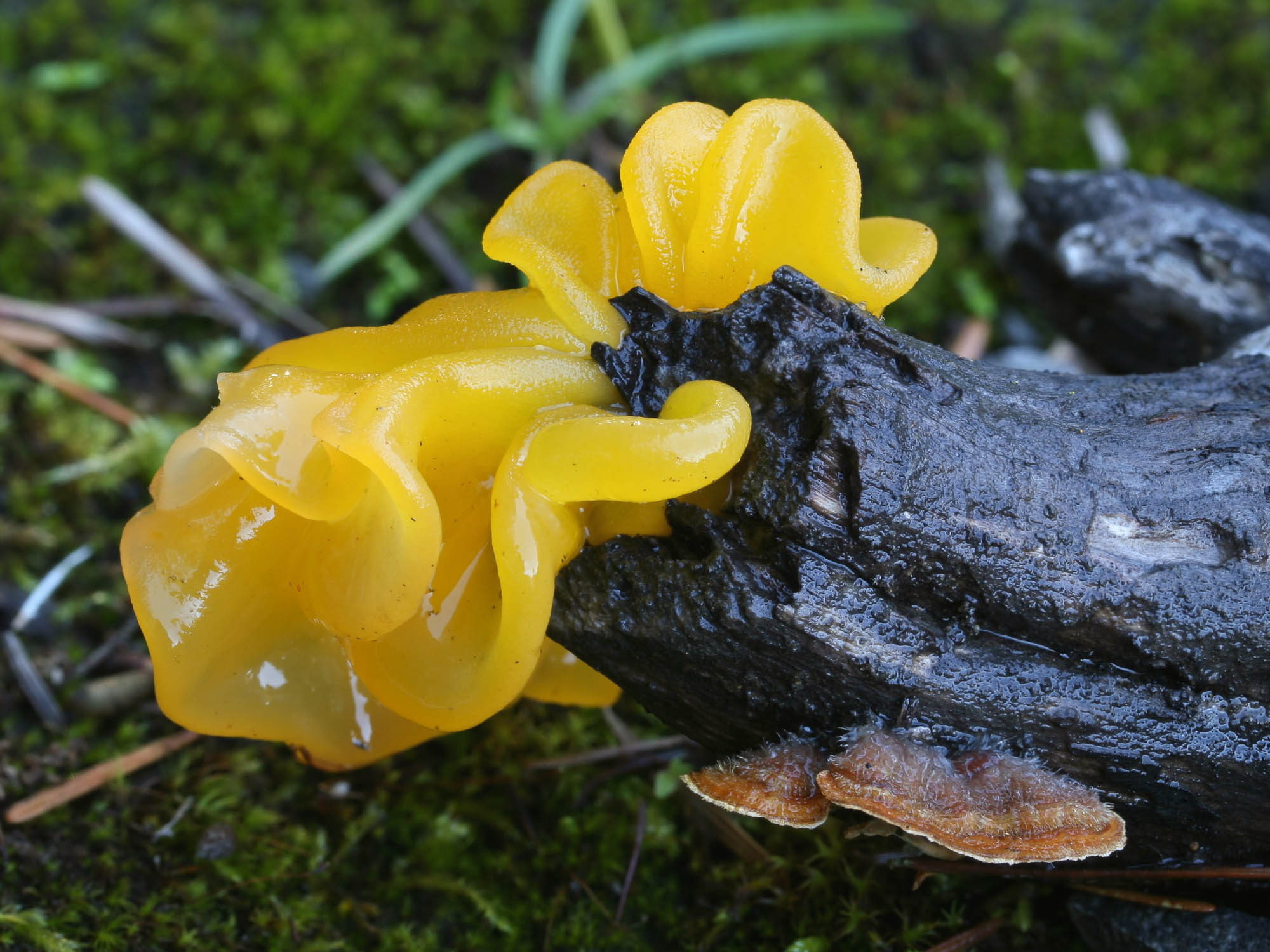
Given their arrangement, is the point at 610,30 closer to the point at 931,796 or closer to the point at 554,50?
the point at 554,50

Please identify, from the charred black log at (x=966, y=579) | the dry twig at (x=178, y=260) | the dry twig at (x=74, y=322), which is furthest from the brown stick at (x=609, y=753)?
the dry twig at (x=74, y=322)

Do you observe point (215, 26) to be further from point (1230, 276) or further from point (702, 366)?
point (1230, 276)

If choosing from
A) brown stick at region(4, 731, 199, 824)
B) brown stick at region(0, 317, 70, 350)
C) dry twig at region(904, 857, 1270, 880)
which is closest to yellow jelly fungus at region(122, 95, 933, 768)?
brown stick at region(4, 731, 199, 824)

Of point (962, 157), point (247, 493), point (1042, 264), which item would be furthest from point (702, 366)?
point (962, 157)

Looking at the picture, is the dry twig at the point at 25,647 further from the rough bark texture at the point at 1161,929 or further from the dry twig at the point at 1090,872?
the rough bark texture at the point at 1161,929

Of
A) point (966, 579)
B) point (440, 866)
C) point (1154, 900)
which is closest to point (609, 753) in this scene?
point (440, 866)
